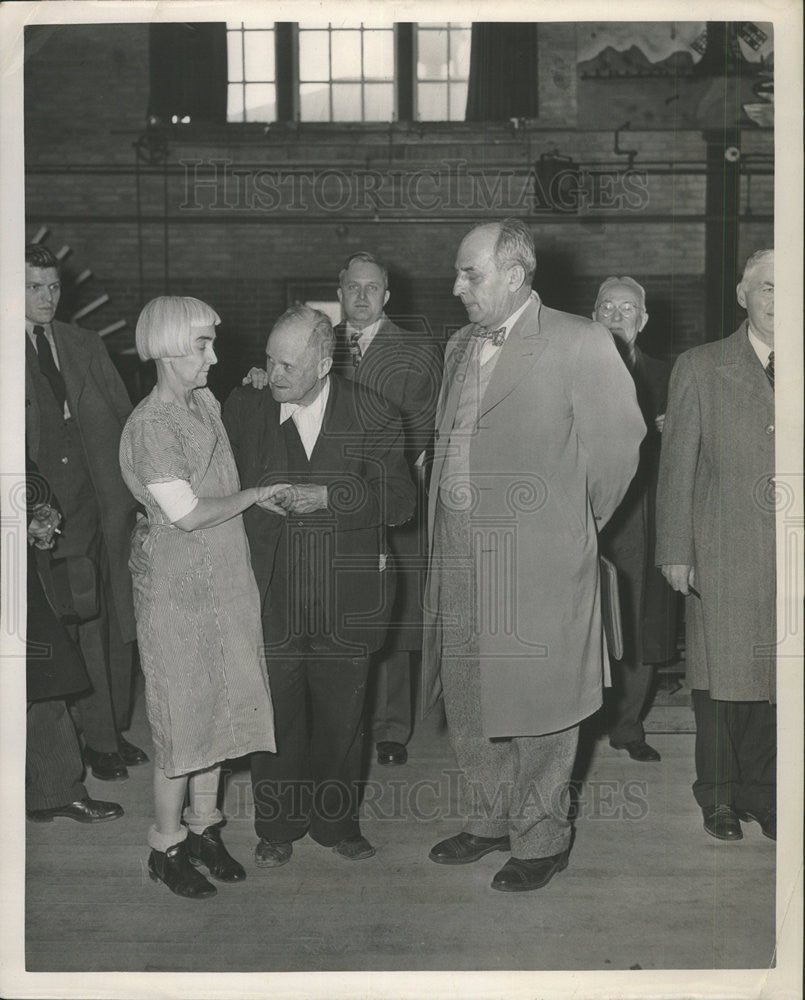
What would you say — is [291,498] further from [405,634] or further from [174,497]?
[405,634]

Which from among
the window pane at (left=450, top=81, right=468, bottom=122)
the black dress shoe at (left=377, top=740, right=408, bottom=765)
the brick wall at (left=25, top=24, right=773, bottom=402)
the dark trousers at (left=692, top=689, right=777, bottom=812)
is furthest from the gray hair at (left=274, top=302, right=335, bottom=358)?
the window pane at (left=450, top=81, right=468, bottom=122)

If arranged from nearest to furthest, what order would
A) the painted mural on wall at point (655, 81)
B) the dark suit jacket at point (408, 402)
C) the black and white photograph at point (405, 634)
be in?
the black and white photograph at point (405, 634), the dark suit jacket at point (408, 402), the painted mural on wall at point (655, 81)

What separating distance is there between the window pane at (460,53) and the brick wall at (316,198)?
0.47 m

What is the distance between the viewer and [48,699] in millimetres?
3400

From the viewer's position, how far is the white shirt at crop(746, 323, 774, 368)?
3.29m

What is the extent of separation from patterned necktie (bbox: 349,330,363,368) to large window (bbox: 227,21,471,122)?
16.3 ft

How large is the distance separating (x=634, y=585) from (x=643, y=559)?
0.11 meters

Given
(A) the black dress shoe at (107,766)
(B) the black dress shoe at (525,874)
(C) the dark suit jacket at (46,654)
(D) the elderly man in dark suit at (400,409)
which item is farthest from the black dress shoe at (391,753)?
(C) the dark suit jacket at (46,654)

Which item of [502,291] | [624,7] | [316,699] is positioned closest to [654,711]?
[316,699]

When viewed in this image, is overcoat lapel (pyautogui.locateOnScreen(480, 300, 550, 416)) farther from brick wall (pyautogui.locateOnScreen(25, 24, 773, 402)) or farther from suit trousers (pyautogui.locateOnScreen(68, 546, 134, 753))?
brick wall (pyautogui.locateOnScreen(25, 24, 773, 402))

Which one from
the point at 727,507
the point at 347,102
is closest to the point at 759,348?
the point at 727,507

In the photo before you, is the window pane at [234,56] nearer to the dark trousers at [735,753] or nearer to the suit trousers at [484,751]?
the suit trousers at [484,751]

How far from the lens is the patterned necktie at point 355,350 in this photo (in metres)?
4.36

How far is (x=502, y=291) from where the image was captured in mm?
2996
